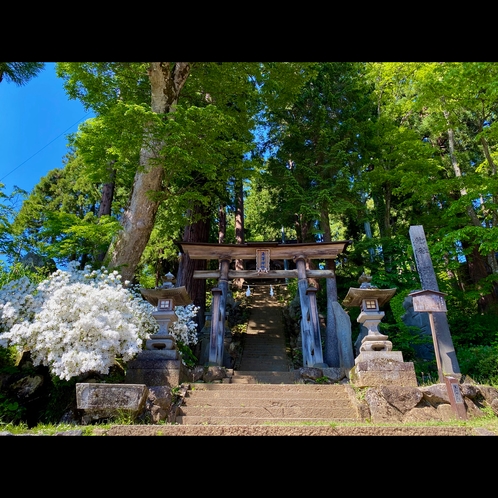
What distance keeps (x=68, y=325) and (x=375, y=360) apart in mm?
5354

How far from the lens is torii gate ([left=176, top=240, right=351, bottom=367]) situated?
9.38 meters

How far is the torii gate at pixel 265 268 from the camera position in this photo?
30.8 ft

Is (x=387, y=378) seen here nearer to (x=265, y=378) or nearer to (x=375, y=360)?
(x=375, y=360)

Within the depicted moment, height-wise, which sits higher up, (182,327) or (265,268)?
(265,268)

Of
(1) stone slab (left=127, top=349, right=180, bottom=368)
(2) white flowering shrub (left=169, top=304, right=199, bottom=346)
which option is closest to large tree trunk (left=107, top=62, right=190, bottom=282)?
(2) white flowering shrub (left=169, top=304, right=199, bottom=346)

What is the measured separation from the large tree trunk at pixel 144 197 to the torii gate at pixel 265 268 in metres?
1.32

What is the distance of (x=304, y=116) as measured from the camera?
14781mm

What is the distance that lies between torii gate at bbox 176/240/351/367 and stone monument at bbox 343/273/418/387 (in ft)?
6.27

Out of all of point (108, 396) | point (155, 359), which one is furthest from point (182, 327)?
point (108, 396)

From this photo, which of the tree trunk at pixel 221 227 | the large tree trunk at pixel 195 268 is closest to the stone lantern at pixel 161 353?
the large tree trunk at pixel 195 268

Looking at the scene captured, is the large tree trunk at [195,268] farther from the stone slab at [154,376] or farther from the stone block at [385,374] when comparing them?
the stone block at [385,374]

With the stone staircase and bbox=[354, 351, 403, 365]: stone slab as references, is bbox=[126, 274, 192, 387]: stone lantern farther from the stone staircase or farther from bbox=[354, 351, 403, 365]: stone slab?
bbox=[354, 351, 403, 365]: stone slab

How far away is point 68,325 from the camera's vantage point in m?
5.64
